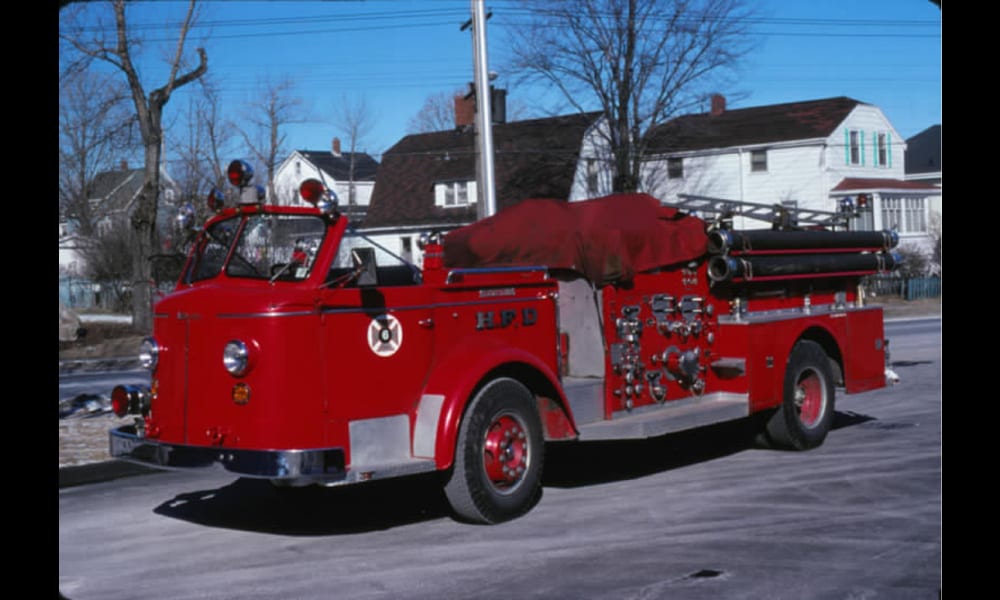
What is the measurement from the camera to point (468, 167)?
50594 millimetres

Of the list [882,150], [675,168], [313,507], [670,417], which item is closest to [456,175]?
[675,168]

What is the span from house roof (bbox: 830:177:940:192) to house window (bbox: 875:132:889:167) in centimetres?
106

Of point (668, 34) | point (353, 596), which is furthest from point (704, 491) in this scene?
point (668, 34)

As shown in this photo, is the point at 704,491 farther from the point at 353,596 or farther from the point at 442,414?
the point at 353,596

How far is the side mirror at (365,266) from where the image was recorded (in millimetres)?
7324

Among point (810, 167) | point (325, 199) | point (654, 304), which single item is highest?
point (810, 167)

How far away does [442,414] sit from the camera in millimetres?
7461

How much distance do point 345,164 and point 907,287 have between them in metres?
37.2

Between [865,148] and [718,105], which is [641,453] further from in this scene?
[865,148]

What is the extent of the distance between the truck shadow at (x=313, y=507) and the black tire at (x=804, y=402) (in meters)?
3.37

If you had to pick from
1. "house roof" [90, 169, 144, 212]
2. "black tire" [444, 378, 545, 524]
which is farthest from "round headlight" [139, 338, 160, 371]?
"house roof" [90, 169, 144, 212]

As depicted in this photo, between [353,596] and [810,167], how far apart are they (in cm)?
4253

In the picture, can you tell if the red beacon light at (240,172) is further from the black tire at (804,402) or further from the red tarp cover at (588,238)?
the black tire at (804,402)

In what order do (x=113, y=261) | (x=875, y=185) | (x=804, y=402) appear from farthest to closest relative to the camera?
(x=875, y=185)
(x=113, y=261)
(x=804, y=402)
